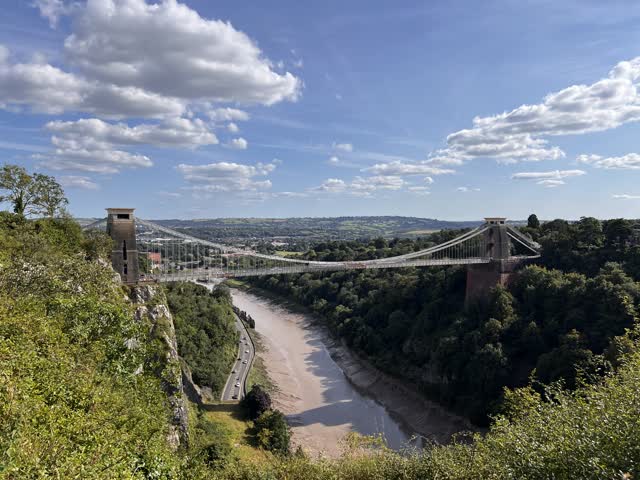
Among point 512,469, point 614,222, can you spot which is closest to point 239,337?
point 614,222

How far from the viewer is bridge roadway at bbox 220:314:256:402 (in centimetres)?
2320

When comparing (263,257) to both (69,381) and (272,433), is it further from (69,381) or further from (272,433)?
(69,381)

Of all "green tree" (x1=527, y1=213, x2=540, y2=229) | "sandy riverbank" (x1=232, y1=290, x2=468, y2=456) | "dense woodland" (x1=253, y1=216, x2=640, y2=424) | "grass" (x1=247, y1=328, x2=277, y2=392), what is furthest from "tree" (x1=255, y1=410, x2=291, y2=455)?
"green tree" (x1=527, y1=213, x2=540, y2=229)

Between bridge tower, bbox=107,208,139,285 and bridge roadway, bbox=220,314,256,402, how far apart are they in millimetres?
9243

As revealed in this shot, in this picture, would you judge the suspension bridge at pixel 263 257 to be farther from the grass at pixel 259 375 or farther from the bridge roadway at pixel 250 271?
the grass at pixel 259 375

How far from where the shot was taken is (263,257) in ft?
83.9

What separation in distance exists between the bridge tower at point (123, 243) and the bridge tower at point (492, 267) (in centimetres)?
1999

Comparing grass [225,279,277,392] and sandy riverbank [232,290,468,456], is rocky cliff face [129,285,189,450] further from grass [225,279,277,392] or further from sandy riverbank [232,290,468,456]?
grass [225,279,277,392]

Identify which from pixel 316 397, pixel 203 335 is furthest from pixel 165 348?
pixel 316 397

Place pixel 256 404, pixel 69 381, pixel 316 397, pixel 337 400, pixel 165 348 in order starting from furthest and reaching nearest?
1. pixel 316 397
2. pixel 337 400
3. pixel 256 404
4. pixel 165 348
5. pixel 69 381

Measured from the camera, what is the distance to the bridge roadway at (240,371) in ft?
76.1

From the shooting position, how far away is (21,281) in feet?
33.1

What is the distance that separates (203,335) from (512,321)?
59.0 feet

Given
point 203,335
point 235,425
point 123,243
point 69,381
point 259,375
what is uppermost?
point 123,243
